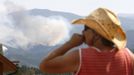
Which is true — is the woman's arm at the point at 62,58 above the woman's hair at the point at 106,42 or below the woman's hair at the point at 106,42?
below

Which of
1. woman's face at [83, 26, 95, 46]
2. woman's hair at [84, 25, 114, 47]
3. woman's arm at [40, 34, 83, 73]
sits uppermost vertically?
woman's face at [83, 26, 95, 46]

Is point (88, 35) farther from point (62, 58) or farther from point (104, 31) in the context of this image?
point (62, 58)

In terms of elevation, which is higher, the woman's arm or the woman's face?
the woman's face

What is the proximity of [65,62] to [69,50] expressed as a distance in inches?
4.2

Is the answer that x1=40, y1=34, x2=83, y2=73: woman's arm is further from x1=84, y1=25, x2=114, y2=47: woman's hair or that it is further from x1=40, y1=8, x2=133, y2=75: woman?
x1=84, y1=25, x2=114, y2=47: woman's hair

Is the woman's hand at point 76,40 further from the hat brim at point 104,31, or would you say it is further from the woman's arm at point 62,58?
the hat brim at point 104,31

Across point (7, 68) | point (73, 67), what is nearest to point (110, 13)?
point (73, 67)

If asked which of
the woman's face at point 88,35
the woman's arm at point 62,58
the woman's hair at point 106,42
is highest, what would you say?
the woman's face at point 88,35

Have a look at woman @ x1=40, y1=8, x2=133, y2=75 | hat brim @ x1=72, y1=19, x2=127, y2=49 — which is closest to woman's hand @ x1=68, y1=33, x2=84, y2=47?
woman @ x1=40, y1=8, x2=133, y2=75

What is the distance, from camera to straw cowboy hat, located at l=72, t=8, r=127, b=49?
4.40 m

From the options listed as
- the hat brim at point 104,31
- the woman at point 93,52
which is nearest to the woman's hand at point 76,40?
the woman at point 93,52

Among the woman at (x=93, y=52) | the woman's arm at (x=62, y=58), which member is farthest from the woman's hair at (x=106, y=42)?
the woman's arm at (x=62, y=58)

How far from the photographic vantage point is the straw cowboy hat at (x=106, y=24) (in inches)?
173

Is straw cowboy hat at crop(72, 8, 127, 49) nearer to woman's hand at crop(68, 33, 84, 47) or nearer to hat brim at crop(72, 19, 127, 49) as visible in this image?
hat brim at crop(72, 19, 127, 49)
